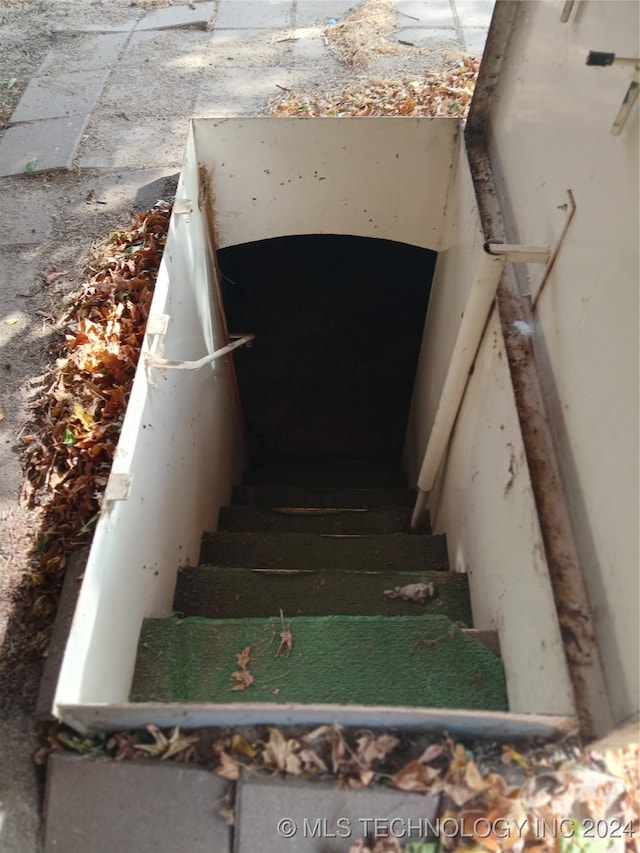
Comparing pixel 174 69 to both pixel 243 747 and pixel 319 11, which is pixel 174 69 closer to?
pixel 319 11

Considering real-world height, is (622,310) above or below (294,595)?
above

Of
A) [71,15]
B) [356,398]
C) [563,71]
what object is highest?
[563,71]

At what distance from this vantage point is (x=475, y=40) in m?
4.50

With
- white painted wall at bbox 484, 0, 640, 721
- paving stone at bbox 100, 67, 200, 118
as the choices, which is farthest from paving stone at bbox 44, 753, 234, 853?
paving stone at bbox 100, 67, 200, 118

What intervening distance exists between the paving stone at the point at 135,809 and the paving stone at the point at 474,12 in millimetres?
5299

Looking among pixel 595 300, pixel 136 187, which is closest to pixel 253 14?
pixel 136 187

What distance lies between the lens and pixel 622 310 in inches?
55.9

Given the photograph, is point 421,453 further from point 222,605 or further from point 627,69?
point 627,69

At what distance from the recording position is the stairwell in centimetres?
190

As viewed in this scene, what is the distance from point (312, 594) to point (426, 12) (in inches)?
188

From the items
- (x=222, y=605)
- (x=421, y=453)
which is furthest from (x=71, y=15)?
(x=222, y=605)

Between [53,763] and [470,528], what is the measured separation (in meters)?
1.64

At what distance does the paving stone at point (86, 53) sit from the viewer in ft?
14.6

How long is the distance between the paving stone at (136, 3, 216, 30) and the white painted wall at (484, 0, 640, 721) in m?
3.51
